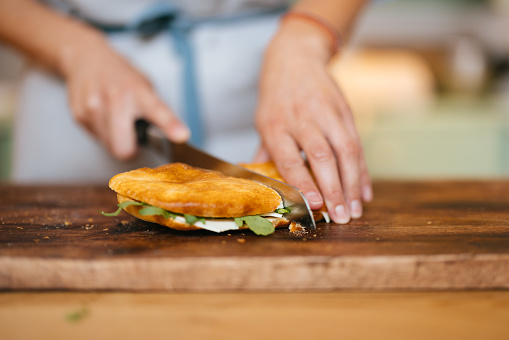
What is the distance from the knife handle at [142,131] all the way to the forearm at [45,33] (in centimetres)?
36

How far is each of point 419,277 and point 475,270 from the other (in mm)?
108

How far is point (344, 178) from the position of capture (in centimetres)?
135

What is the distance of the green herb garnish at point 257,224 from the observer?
1.09 meters

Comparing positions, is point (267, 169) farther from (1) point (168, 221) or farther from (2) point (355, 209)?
(1) point (168, 221)

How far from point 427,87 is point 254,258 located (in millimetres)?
4038

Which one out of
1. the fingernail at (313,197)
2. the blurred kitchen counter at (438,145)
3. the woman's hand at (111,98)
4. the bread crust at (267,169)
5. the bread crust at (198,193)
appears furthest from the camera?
the blurred kitchen counter at (438,145)

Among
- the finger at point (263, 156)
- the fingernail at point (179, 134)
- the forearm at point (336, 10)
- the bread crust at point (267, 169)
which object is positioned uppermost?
the forearm at point (336, 10)

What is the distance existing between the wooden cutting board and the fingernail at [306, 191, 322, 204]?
0.21 feet

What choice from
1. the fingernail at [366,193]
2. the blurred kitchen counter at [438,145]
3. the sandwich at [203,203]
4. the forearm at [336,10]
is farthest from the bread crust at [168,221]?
the blurred kitchen counter at [438,145]

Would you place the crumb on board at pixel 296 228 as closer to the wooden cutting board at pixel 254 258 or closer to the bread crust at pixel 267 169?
the wooden cutting board at pixel 254 258

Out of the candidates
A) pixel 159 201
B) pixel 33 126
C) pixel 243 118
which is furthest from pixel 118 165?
pixel 159 201

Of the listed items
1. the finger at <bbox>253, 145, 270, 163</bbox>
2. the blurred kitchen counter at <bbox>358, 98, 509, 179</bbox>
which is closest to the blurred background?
the blurred kitchen counter at <bbox>358, 98, 509, 179</bbox>

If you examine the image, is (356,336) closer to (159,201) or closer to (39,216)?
(159,201)

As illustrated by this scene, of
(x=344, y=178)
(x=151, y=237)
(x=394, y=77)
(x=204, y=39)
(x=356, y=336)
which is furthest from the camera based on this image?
(x=394, y=77)
